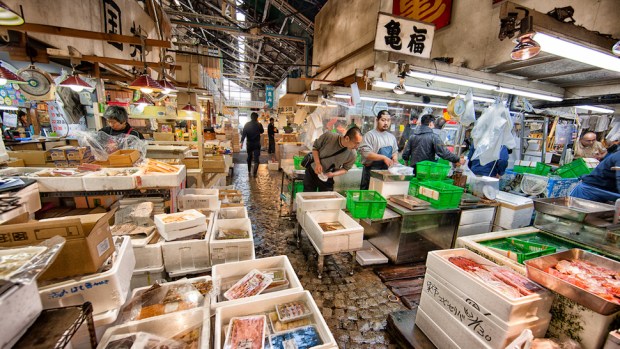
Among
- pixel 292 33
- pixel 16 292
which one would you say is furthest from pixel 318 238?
pixel 292 33

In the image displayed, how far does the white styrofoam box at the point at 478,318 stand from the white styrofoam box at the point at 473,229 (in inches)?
84.1

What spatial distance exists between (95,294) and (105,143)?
99.5 inches

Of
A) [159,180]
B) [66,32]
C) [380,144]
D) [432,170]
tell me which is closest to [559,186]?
[432,170]

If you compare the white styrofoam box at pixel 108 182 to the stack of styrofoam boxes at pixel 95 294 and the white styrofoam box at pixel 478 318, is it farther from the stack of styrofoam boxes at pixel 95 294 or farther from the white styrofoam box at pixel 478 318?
the white styrofoam box at pixel 478 318

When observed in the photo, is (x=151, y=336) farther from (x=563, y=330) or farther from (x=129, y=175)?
(x=563, y=330)

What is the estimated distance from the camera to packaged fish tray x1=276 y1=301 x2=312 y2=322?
170cm

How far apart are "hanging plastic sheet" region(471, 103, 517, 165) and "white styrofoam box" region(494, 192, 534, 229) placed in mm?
990

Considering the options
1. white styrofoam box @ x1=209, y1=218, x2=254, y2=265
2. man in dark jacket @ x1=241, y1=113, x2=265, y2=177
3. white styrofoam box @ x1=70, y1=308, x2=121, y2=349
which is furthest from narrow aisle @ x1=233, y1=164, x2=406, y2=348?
man in dark jacket @ x1=241, y1=113, x2=265, y2=177

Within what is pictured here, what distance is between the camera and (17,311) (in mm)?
983

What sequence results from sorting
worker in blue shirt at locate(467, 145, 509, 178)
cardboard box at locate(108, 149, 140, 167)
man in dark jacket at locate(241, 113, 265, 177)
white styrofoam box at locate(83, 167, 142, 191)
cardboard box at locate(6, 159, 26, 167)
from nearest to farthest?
1. white styrofoam box at locate(83, 167, 142, 191)
2. cardboard box at locate(108, 149, 140, 167)
3. cardboard box at locate(6, 159, 26, 167)
4. worker in blue shirt at locate(467, 145, 509, 178)
5. man in dark jacket at locate(241, 113, 265, 177)

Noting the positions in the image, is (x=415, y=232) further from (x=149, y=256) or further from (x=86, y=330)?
(x=86, y=330)

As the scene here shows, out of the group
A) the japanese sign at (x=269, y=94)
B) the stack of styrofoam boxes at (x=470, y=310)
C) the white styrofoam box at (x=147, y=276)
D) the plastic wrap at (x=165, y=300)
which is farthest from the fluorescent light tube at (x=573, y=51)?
the japanese sign at (x=269, y=94)

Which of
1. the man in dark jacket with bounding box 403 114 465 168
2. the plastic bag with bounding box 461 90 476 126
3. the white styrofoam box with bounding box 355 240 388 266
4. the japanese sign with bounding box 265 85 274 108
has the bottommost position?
the white styrofoam box with bounding box 355 240 388 266

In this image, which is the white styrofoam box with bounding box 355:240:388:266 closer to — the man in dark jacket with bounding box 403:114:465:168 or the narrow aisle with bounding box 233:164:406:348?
the narrow aisle with bounding box 233:164:406:348
